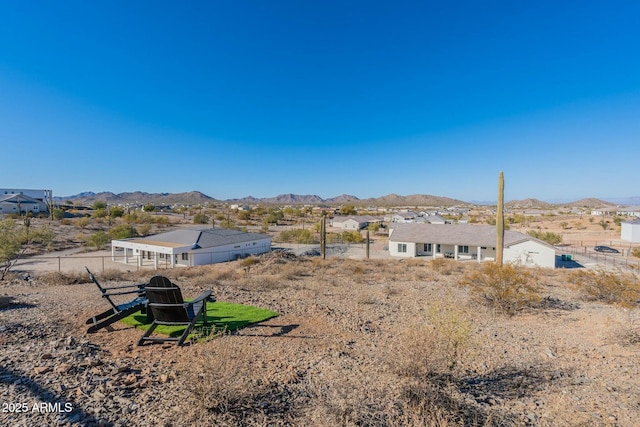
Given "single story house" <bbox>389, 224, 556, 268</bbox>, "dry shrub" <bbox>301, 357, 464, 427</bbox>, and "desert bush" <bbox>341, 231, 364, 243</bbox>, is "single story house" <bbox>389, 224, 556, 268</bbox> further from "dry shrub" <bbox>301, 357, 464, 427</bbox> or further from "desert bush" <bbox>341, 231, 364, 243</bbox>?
"dry shrub" <bbox>301, 357, 464, 427</bbox>

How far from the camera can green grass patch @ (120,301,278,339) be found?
7.37 metres

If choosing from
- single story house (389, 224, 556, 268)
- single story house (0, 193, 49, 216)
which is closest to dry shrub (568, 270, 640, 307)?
single story house (389, 224, 556, 268)

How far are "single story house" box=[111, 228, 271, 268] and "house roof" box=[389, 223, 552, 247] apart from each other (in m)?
16.9

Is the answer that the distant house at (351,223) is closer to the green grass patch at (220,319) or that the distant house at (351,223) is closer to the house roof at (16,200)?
the green grass patch at (220,319)

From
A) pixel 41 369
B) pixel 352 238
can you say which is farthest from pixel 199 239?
pixel 41 369

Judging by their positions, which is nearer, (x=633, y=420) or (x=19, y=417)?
(x=19, y=417)

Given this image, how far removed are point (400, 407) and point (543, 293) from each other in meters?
13.0

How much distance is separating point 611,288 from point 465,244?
2067cm

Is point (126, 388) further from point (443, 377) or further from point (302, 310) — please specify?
point (302, 310)

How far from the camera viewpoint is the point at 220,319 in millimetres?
8602

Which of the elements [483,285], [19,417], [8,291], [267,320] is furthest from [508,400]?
[8,291]

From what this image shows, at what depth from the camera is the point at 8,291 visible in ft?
39.4

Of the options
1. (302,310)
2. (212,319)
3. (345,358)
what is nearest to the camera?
(345,358)

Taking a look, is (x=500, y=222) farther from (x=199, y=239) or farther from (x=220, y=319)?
(x=199, y=239)
